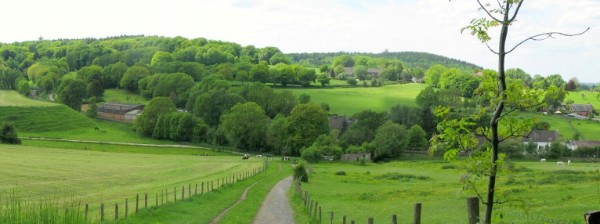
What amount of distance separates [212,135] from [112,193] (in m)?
83.5

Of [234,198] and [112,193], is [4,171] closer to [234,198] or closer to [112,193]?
[112,193]

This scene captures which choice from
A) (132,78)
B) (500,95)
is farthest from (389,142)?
(132,78)

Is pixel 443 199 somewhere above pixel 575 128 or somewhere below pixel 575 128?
below

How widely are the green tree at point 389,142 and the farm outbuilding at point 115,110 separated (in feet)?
256

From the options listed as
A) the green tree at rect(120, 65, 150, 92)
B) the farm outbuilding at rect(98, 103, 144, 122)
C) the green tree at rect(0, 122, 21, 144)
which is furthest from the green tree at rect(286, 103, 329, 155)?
the green tree at rect(120, 65, 150, 92)

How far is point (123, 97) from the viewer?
188m

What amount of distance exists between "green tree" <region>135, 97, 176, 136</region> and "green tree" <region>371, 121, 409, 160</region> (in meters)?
56.3

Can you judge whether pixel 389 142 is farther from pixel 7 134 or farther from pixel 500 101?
pixel 500 101

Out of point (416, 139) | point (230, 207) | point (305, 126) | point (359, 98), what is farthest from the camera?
point (359, 98)

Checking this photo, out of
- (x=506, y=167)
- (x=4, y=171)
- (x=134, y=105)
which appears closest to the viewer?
(x=506, y=167)

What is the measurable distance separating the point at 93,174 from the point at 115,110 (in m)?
98.1

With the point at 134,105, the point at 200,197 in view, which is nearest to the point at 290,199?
the point at 200,197

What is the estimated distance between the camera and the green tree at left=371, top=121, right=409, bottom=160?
112250mm

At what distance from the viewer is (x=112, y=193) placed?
44.1m
